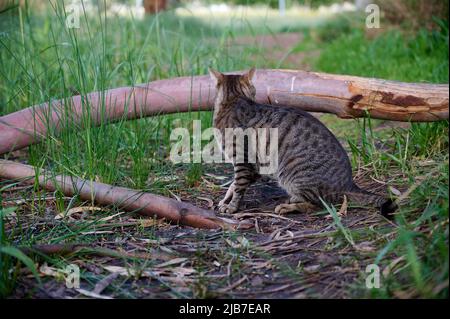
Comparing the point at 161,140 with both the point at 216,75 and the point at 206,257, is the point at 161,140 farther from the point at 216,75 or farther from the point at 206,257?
the point at 206,257

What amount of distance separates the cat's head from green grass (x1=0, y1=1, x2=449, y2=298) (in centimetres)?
64

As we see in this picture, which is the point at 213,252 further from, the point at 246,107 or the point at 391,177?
the point at 391,177

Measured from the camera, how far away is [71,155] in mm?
3951

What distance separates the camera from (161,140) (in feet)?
17.3

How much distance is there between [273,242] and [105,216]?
43.6 inches

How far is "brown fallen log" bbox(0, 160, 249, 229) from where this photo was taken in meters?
3.51

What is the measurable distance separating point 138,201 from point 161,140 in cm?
177

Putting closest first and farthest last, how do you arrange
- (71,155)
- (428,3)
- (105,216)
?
1. (105,216)
2. (71,155)
3. (428,3)

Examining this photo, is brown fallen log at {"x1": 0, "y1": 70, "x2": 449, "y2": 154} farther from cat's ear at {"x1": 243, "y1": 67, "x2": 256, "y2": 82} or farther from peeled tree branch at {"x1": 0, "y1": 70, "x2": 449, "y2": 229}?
cat's ear at {"x1": 243, "y1": 67, "x2": 256, "y2": 82}

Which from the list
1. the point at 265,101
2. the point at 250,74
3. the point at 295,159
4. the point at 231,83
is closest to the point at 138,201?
the point at 295,159

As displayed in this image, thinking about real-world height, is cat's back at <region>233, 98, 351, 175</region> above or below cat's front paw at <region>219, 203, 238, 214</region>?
above

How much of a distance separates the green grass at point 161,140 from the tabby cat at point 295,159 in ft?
1.41

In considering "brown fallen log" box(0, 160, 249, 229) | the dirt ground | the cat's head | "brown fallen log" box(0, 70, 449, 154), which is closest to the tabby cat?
the cat's head
